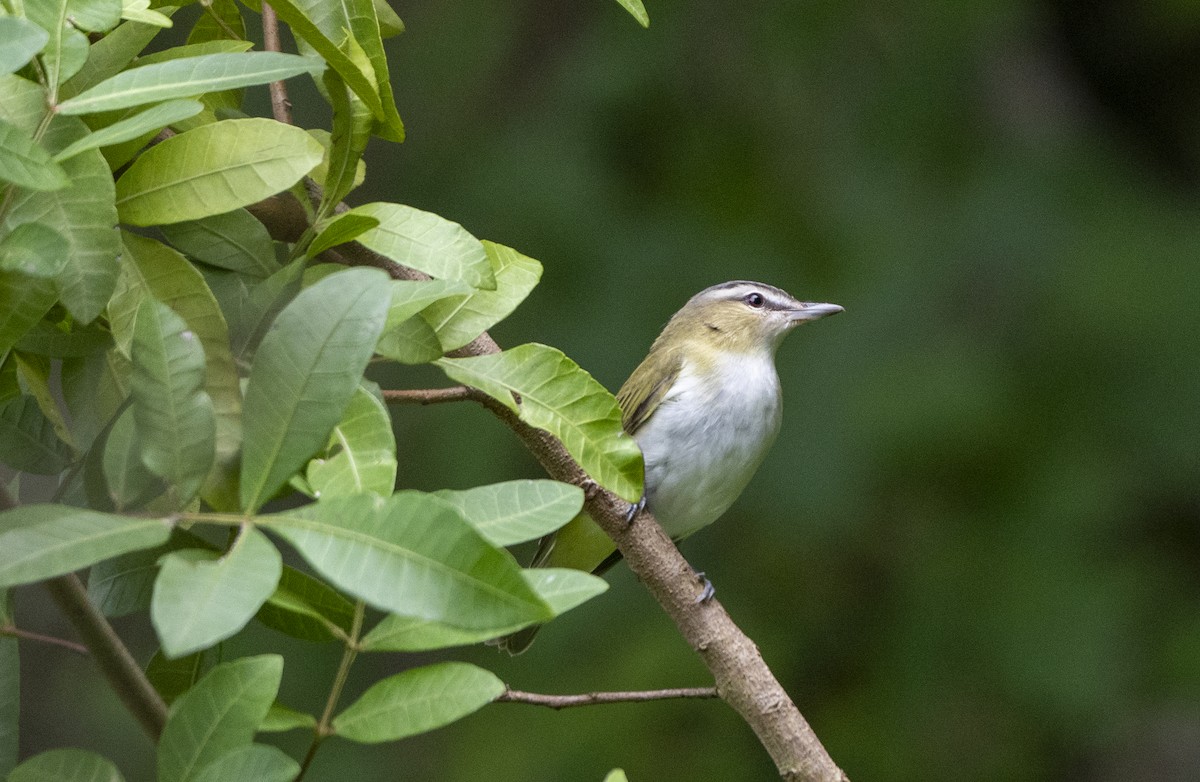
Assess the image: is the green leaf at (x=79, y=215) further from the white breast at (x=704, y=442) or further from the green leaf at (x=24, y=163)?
the white breast at (x=704, y=442)

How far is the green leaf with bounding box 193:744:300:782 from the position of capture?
851 millimetres

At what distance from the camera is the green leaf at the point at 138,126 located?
0.88 meters

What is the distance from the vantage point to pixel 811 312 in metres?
3.43

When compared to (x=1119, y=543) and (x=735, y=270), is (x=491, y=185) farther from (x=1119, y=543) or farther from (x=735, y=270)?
(x=1119, y=543)

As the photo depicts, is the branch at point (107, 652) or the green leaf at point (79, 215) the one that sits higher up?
the green leaf at point (79, 215)

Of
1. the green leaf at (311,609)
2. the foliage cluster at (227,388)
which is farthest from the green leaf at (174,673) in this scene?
the green leaf at (311,609)

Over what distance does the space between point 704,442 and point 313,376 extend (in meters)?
2.31

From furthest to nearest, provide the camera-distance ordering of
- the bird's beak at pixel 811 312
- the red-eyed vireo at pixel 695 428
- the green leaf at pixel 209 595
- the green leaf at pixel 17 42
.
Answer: the bird's beak at pixel 811 312 < the red-eyed vireo at pixel 695 428 < the green leaf at pixel 17 42 < the green leaf at pixel 209 595

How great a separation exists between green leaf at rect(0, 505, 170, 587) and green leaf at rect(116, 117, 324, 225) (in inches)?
14.0

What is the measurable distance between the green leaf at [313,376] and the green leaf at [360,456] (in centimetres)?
11

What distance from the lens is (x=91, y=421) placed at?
1.12 metres

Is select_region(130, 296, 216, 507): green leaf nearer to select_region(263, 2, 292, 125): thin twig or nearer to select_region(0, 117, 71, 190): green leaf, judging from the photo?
select_region(0, 117, 71, 190): green leaf

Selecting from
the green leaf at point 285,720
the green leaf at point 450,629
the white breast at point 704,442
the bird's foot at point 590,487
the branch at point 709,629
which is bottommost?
the white breast at point 704,442

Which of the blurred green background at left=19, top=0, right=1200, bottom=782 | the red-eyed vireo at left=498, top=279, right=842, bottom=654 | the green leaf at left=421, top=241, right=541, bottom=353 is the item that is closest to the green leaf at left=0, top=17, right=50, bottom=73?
the green leaf at left=421, top=241, right=541, bottom=353
